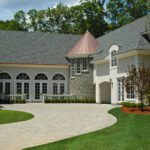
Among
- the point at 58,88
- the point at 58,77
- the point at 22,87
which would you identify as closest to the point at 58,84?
the point at 58,88

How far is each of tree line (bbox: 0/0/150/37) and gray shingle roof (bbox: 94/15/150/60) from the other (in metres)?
18.6

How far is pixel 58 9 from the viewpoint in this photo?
55.6 metres

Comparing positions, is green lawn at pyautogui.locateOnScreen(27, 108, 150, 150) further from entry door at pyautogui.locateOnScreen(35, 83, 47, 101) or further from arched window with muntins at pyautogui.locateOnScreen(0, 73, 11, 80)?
arched window with muntins at pyautogui.locateOnScreen(0, 73, 11, 80)

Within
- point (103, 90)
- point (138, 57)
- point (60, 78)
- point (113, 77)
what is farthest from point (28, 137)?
point (60, 78)

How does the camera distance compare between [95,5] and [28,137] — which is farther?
[95,5]

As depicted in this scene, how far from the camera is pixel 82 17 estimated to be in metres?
54.8

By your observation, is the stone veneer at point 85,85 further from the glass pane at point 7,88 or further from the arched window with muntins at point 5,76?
the arched window with muntins at point 5,76

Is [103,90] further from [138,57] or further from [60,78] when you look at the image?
[138,57]

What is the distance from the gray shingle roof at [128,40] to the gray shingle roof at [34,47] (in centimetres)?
470

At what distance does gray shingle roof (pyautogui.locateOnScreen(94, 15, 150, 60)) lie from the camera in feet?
82.9

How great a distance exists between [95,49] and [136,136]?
24.2 metres

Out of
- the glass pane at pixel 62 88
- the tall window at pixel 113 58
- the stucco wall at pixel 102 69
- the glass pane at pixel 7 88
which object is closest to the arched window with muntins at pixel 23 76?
the glass pane at pixel 7 88

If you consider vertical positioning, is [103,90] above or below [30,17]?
below

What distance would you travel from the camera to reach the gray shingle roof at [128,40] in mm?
25281
